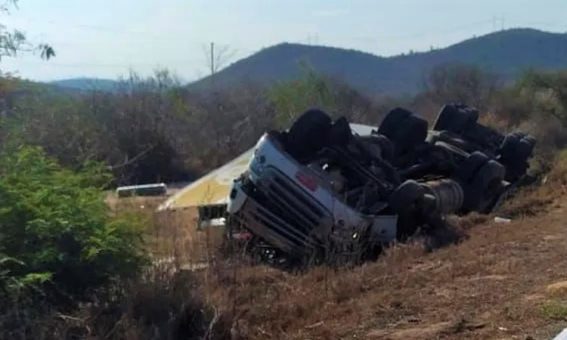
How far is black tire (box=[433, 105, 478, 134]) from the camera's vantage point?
18.1 metres

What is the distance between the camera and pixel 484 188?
14.8 m

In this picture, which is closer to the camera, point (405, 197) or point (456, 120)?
point (405, 197)

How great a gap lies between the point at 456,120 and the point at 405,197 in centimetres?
641

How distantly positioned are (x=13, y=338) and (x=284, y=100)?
2981 cm

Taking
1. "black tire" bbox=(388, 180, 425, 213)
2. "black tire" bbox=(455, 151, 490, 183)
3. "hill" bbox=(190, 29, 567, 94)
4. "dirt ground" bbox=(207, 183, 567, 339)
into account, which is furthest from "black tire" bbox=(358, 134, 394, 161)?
"hill" bbox=(190, 29, 567, 94)

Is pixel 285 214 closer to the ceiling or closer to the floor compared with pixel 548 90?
closer to the ceiling

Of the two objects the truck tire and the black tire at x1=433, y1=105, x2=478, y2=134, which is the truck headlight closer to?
the black tire at x1=433, y1=105, x2=478, y2=134

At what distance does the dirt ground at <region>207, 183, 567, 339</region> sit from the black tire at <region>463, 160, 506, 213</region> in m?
4.11

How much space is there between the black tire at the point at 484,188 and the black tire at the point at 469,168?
7cm

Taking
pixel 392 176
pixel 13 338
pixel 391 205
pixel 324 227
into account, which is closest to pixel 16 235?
pixel 13 338

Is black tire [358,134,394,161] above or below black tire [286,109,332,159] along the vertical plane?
below

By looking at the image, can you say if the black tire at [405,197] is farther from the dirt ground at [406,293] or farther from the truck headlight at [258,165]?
the truck headlight at [258,165]

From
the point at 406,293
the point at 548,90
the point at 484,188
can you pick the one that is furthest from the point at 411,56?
the point at 406,293

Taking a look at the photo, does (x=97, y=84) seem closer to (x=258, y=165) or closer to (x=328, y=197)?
(x=258, y=165)
